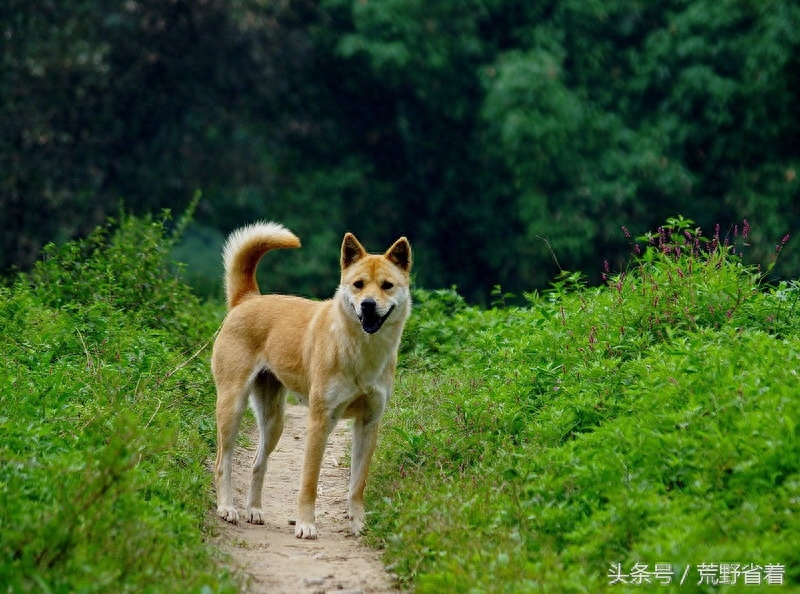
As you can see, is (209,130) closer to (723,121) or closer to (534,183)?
(534,183)

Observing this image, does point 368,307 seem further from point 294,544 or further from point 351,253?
point 294,544

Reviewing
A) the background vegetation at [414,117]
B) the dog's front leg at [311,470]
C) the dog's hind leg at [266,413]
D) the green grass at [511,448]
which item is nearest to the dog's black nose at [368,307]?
the dog's front leg at [311,470]

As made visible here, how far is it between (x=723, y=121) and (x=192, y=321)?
12.8 meters

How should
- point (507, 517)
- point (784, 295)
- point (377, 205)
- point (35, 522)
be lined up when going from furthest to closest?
point (377, 205)
point (784, 295)
point (507, 517)
point (35, 522)

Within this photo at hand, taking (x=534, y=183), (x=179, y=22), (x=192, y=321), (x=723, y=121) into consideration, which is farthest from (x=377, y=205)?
(x=192, y=321)

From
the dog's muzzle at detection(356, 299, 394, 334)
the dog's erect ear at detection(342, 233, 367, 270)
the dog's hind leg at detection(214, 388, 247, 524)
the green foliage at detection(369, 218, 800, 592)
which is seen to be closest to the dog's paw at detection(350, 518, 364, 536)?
the green foliage at detection(369, 218, 800, 592)

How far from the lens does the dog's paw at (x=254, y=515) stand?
7078mm

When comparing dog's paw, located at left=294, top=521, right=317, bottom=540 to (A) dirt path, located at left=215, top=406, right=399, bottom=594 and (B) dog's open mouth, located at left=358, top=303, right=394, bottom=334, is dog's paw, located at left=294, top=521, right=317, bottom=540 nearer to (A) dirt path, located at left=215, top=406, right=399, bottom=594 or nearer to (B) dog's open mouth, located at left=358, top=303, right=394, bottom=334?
(A) dirt path, located at left=215, top=406, right=399, bottom=594

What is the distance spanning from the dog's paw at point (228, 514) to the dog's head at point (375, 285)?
1.47 metres

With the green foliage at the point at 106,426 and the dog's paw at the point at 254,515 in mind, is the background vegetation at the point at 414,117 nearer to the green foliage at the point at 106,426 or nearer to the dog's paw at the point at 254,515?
the green foliage at the point at 106,426

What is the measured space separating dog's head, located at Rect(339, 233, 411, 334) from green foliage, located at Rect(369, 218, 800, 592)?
1.03m

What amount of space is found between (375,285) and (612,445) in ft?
5.79

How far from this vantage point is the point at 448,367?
33.6 ft

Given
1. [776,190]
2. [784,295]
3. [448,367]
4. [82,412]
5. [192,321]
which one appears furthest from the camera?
[776,190]
